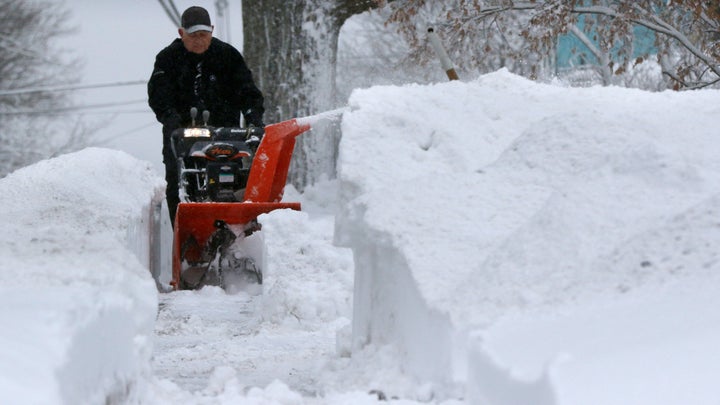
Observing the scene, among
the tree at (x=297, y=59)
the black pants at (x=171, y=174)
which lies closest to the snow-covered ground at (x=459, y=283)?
the black pants at (x=171, y=174)

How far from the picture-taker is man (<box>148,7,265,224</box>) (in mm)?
10180

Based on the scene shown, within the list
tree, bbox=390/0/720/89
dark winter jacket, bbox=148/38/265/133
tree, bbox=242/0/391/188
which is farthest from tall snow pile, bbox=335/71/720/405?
tree, bbox=242/0/391/188

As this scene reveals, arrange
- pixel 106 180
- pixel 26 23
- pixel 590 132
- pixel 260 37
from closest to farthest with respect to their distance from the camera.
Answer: pixel 590 132 → pixel 106 180 → pixel 260 37 → pixel 26 23

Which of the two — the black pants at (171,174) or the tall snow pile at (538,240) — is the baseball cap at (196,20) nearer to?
the black pants at (171,174)

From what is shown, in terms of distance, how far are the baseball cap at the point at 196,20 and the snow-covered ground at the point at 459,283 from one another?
2600 millimetres

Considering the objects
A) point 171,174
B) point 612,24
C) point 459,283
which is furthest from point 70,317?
point 612,24

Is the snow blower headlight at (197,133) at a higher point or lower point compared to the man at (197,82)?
lower

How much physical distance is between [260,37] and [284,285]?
322 inches

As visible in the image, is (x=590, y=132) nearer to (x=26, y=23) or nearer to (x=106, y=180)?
(x=106, y=180)

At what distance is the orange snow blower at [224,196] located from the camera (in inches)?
369

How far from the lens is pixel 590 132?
570 centimetres

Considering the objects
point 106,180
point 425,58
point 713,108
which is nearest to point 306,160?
point 425,58

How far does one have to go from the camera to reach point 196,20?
1011 cm

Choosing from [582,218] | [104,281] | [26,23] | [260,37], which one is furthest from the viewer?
[26,23]
